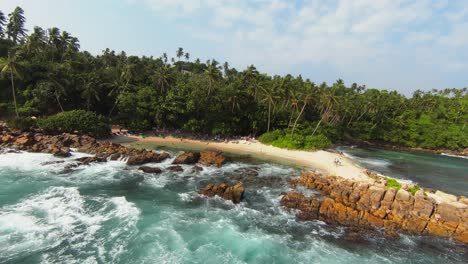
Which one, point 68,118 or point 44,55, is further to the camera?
point 44,55

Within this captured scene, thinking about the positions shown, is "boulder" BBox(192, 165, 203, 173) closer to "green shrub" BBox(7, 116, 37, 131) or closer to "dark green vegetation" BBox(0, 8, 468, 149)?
"dark green vegetation" BBox(0, 8, 468, 149)

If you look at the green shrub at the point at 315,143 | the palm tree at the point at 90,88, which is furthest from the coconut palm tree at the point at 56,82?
the green shrub at the point at 315,143

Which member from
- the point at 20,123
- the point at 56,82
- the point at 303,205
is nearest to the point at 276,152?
the point at 303,205

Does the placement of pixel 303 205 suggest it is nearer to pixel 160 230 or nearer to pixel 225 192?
pixel 225 192

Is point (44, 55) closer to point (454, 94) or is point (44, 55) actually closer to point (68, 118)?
point (68, 118)

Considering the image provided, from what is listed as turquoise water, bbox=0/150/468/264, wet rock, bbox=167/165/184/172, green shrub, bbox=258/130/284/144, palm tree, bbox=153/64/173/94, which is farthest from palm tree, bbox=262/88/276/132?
turquoise water, bbox=0/150/468/264

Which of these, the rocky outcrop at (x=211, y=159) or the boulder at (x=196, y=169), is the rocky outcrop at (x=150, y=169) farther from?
the rocky outcrop at (x=211, y=159)

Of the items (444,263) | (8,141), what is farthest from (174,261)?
(8,141)
